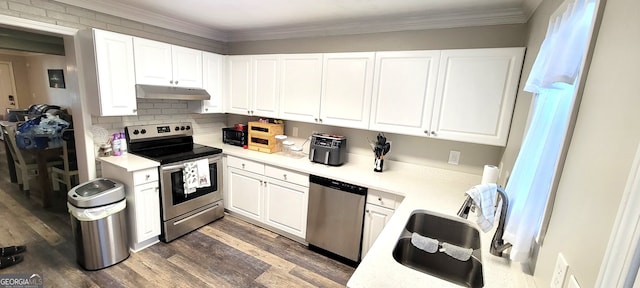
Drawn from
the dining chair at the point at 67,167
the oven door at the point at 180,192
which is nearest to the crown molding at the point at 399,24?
the oven door at the point at 180,192

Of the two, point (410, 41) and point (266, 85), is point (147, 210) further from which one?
point (410, 41)

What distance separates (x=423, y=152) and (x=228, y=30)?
9.64 ft

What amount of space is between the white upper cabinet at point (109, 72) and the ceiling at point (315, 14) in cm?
38

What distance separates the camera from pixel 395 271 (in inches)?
45.2

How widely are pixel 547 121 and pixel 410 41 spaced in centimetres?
170

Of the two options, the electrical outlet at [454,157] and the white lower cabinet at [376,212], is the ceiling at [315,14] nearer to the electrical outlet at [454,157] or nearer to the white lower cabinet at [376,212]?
the electrical outlet at [454,157]

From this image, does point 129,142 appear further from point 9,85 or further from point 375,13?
point 9,85

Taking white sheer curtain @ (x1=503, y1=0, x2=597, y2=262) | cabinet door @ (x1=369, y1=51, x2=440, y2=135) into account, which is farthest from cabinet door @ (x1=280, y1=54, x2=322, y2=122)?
white sheer curtain @ (x1=503, y1=0, x2=597, y2=262)

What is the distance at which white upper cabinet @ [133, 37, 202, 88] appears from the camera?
2.65m

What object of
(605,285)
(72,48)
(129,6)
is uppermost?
(129,6)

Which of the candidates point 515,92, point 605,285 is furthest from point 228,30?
point 605,285

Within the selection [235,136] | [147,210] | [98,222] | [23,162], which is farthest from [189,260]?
[23,162]

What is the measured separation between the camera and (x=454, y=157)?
8.08ft

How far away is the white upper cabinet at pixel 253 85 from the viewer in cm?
306
